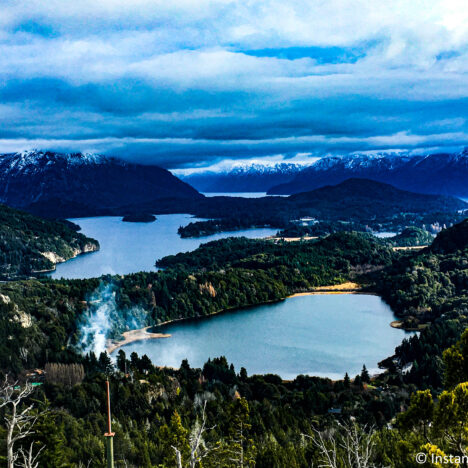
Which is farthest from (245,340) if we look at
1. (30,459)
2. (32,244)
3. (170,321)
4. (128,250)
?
(32,244)

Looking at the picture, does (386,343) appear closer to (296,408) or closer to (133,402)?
(296,408)

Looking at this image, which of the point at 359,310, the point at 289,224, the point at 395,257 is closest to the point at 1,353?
the point at 359,310

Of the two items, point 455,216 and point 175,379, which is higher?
point 455,216

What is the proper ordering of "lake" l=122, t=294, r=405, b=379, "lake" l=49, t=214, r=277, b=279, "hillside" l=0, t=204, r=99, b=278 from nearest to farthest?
"lake" l=122, t=294, r=405, b=379, "lake" l=49, t=214, r=277, b=279, "hillside" l=0, t=204, r=99, b=278

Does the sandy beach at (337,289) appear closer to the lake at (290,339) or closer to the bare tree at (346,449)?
the lake at (290,339)

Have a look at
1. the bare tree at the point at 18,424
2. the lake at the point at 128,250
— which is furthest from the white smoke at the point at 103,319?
the bare tree at the point at 18,424

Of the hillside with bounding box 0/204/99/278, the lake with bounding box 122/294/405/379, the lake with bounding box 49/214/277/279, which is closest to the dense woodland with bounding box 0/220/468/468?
the lake with bounding box 122/294/405/379

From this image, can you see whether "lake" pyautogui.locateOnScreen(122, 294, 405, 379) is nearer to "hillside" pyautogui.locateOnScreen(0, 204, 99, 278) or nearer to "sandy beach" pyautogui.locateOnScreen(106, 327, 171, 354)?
"sandy beach" pyautogui.locateOnScreen(106, 327, 171, 354)
